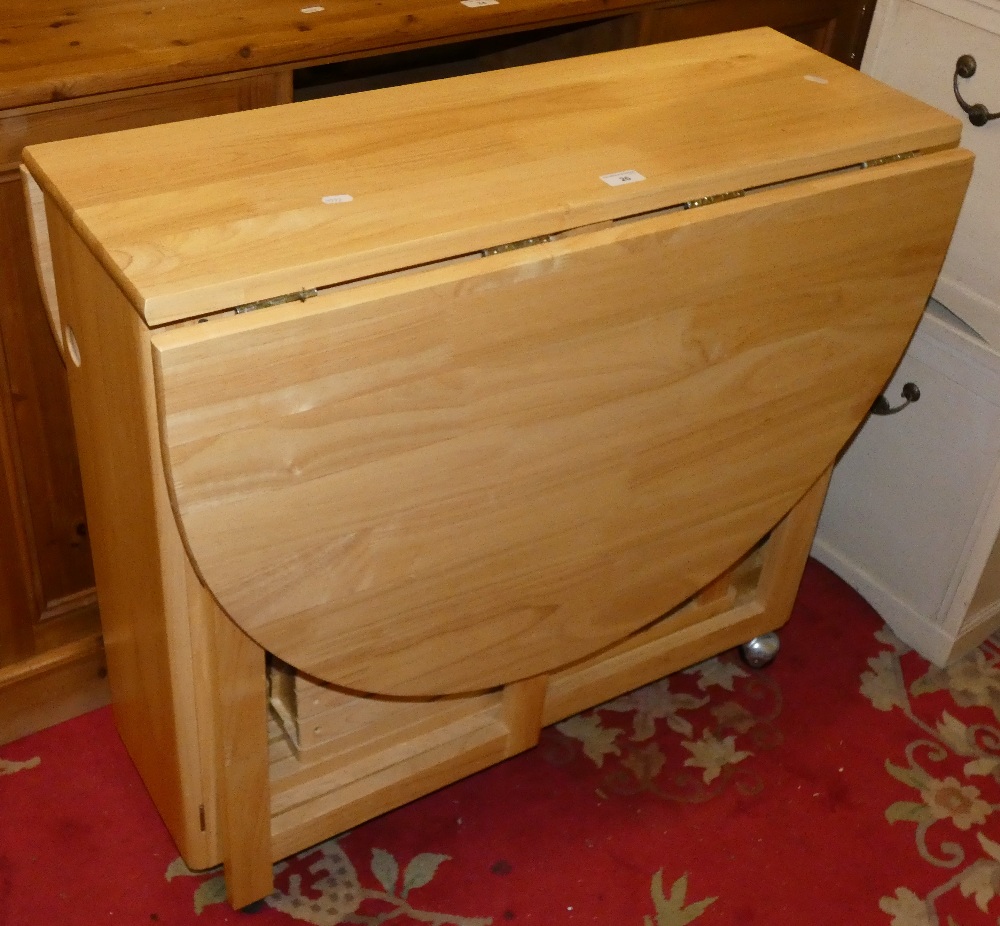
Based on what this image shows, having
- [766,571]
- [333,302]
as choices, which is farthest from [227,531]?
[766,571]

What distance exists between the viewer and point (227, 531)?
1.01 meters

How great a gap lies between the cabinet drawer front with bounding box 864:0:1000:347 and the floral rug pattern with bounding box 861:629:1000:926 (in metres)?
0.49

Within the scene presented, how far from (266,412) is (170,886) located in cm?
69

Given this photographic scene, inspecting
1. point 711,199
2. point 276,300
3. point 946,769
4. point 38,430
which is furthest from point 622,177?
point 946,769

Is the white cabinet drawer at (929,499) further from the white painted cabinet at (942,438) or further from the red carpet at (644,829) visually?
the red carpet at (644,829)

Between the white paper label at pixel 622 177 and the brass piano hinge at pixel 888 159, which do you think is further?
the brass piano hinge at pixel 888 159

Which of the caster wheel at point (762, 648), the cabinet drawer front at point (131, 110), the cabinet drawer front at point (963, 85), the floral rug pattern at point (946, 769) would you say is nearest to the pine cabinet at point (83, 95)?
the cabinet drawer front at point (131, 110)

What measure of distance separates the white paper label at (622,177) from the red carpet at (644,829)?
78 cm

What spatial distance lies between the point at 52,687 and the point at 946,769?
1.13m

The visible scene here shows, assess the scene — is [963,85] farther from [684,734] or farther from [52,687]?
[52,687]

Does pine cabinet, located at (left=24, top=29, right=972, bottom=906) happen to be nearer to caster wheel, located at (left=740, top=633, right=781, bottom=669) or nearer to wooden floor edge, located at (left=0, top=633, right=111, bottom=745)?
wooden floor edge, located at (left=0, top=633, right=111, bottom=745)

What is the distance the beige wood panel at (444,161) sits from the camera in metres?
0.99

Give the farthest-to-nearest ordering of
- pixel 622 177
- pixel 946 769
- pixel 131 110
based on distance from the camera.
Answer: pixel 946 769 → pixel 131 110 → pixel 622 177

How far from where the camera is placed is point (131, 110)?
1252 millimetres
